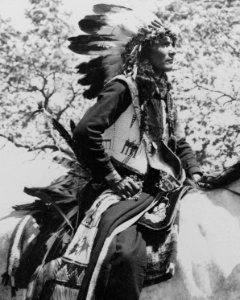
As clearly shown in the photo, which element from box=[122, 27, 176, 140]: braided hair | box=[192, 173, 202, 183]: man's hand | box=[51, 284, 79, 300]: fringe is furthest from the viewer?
box=[192, 173, 202, 183]: man's hand

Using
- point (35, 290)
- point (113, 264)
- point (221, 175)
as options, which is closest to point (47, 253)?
point (35, 290)

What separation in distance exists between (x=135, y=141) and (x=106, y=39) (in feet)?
3.58

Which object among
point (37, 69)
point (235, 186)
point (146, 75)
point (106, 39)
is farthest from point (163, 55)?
point (37, 69)

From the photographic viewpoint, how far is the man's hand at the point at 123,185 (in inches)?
153

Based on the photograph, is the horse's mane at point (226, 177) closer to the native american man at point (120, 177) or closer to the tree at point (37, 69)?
the native american man at point (120, 177)

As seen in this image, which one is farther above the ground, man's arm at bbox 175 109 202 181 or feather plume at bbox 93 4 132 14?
feather plume at bbox 93 4 132 14

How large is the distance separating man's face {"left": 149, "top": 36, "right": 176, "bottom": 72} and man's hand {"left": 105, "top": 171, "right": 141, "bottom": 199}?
1.02m

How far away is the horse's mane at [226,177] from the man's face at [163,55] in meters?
1.00

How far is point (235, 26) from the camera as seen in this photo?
420 inches

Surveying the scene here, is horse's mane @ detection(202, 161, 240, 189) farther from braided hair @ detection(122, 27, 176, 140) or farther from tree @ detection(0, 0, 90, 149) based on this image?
tree @ detection(0, 0, 90, 149)

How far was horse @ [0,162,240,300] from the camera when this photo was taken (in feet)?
11.6

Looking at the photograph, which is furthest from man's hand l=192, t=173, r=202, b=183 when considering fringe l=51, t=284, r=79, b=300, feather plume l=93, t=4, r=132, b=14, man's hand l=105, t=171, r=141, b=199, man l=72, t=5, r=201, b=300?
feather plume l=93, t=4, r=132, b=14

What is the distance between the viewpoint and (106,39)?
4719 millimetres

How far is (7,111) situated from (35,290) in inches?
340
